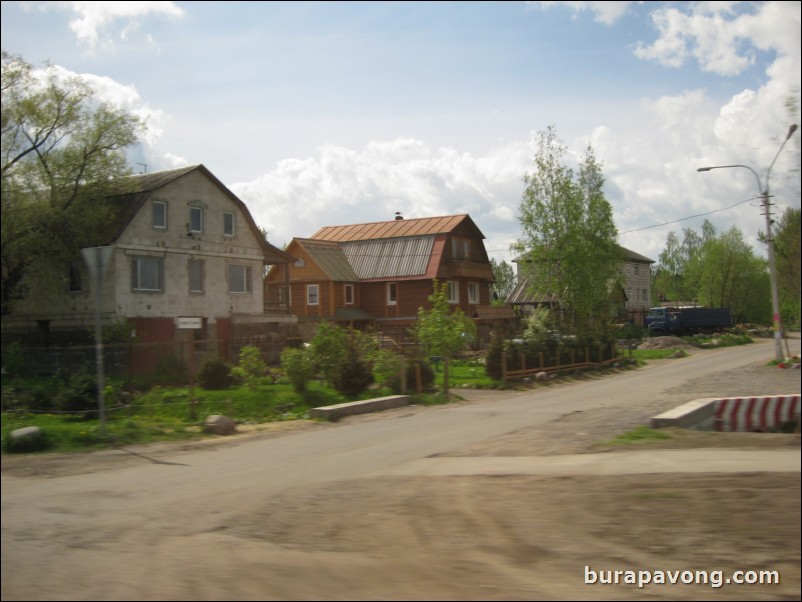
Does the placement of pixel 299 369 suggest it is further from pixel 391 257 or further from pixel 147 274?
pixel 391 257

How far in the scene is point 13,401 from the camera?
744 inches

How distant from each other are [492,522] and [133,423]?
10.2 meters

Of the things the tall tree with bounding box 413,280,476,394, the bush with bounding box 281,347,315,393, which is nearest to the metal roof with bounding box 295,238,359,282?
the tall tree with bounding box 413,280,476,394

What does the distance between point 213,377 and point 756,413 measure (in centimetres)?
1623

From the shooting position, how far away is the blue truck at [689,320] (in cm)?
6234

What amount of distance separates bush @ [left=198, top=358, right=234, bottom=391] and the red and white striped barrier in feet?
50.5

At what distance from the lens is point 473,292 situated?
5594 centimetres

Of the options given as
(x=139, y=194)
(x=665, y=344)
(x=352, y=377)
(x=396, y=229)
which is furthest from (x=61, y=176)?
(x=665, y=344)

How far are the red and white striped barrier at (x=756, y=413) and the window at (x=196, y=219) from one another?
28144mm

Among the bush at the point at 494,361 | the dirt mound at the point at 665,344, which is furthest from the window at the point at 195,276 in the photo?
the dirt mound at the point at 665,344

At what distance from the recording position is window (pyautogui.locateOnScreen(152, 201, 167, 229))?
33975mm

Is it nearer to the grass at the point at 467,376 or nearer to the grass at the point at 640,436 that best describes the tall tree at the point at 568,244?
the grass at the point at 467,376

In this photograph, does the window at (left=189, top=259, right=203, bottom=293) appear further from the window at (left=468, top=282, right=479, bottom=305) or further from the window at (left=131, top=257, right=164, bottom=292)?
the window at (left=468, top=282, right=479, bottom=305)

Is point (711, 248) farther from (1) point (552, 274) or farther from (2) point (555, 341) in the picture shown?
(2) point (555, 341)
